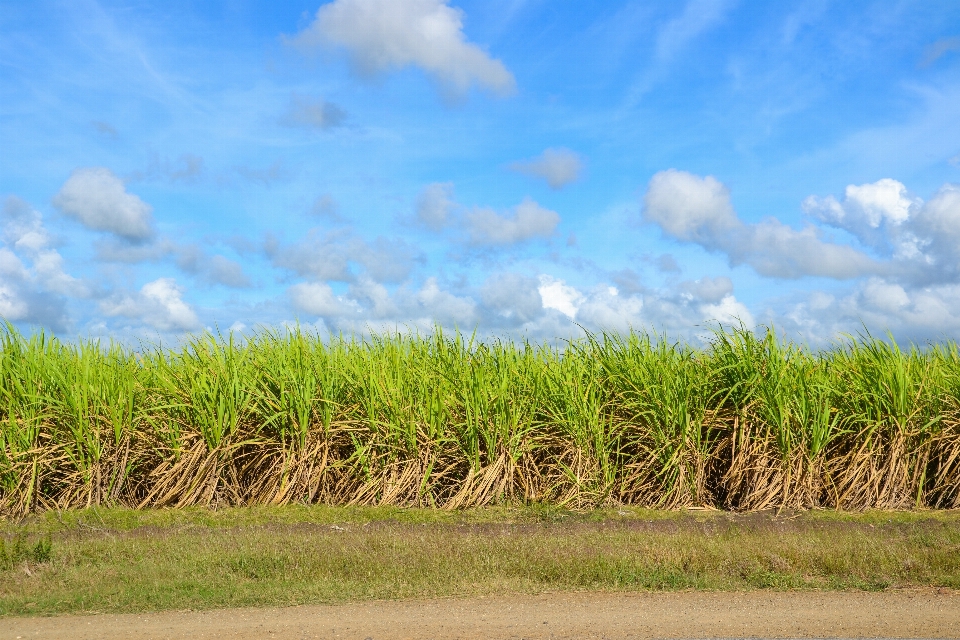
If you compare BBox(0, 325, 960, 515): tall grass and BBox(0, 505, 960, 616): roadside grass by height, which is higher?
BBox(0, 325, 960, 515): tall grass

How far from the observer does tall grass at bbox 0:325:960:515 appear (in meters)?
9.04

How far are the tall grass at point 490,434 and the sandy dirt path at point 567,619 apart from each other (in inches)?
127

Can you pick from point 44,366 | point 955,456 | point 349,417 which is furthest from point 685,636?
point 44,366

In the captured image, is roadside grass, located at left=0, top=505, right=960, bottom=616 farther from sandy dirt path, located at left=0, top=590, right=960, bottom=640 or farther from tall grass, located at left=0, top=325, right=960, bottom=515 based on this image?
tall grass, located at left=0, top=325, right=960, bottom=515

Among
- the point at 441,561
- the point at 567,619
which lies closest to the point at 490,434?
the point at 441,561

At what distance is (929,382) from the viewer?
9672 mm

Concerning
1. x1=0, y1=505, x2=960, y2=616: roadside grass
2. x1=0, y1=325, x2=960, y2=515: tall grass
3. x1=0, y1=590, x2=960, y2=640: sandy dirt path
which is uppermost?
x1=0, y1=325, x2=960, y2=515: tall grass

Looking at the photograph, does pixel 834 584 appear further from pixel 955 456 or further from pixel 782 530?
pixel 955 456

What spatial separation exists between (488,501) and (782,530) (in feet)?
9.38

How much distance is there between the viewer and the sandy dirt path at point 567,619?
501 cm

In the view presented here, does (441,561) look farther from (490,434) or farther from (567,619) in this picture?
(490,434)

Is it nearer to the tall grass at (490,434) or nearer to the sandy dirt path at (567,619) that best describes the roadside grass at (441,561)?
the sandy dirt path at (567,619)

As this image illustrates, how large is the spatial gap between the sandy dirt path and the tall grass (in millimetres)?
3218

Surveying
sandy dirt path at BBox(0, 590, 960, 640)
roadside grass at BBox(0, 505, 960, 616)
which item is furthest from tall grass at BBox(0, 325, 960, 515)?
sandy dirt path at BBox(0, 590, 960, 640)
